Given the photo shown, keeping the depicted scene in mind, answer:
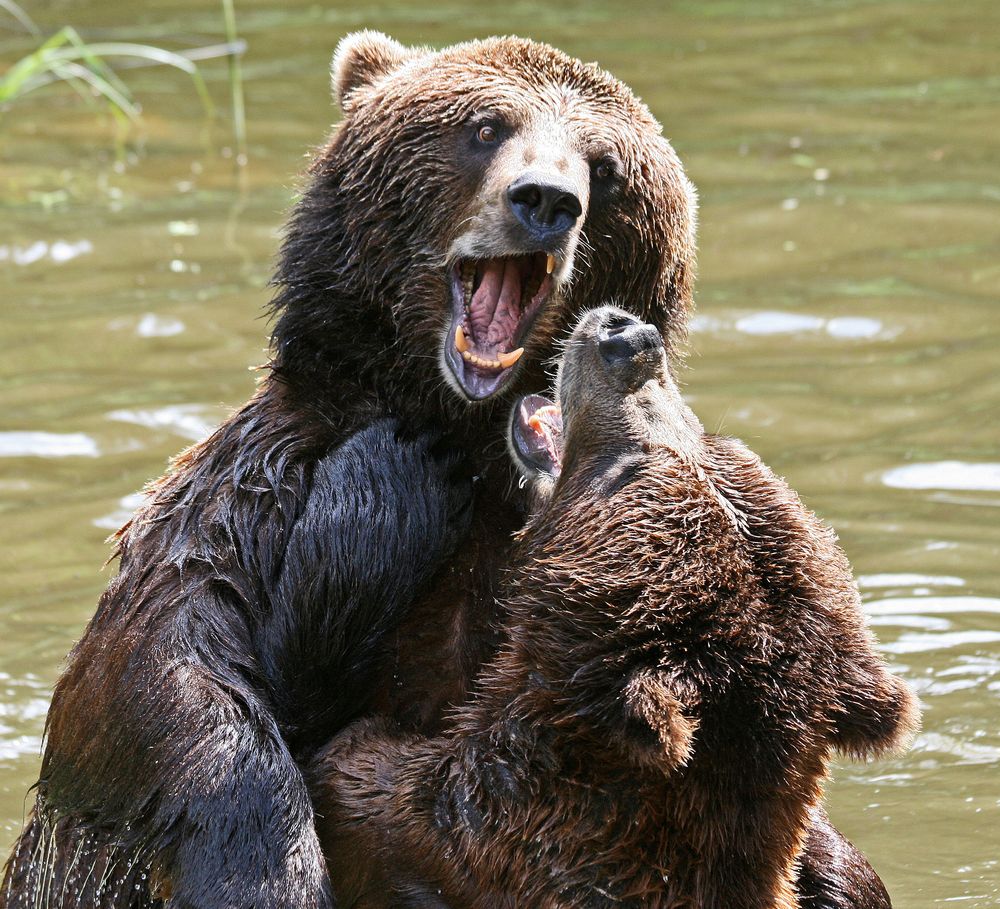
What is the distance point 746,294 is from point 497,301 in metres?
5.40

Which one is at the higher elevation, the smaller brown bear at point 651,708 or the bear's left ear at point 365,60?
the bear's left ear at point 365,60

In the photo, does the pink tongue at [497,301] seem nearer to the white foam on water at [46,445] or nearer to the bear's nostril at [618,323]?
the bear's nostril at [618,323]

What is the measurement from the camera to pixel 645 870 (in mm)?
4820

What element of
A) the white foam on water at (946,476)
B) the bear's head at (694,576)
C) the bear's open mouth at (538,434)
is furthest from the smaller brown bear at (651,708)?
the white foam on water at (946,476)

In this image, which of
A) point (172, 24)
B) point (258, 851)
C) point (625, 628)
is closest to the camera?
point (625, 628)

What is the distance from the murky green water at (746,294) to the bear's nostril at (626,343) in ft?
7.92

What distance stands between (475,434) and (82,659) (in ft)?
4.39

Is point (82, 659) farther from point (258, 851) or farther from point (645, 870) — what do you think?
point (645, 870)

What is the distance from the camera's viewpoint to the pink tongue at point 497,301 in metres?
6.04

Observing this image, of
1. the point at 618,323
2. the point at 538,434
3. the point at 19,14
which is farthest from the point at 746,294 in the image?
the point at 618,323

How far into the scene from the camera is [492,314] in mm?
6105

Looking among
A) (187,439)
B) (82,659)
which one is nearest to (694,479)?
(82,659)

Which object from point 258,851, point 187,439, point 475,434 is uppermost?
A: point 475,434

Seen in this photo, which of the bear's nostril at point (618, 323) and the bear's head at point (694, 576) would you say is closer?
the bear's head at point (694, 576)
